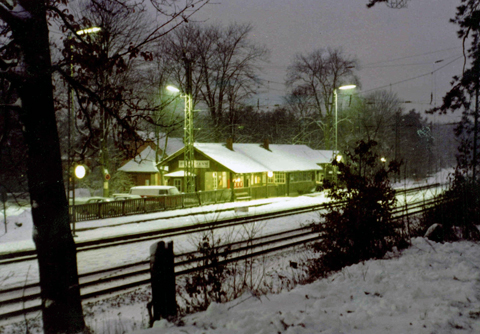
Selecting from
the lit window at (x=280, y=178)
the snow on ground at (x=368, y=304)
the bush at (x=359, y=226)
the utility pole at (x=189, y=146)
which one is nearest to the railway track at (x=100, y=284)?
the snow on ground at (x=368, y=304)

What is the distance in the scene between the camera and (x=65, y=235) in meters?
5.03

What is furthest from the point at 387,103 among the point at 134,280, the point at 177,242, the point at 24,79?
the point at 24,79

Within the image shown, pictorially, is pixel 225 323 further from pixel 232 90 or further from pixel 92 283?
pixel 232 90

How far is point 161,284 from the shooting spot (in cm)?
476

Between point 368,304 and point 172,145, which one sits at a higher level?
point 172,145

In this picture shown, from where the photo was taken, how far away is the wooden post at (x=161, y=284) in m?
4.76

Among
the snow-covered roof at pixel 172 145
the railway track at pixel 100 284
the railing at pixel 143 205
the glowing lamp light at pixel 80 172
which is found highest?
the snow-covered roof at pixel 172 145

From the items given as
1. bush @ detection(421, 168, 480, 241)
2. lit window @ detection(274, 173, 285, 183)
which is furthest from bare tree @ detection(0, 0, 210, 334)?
lit window @ detection(274, 173, 285, 183)

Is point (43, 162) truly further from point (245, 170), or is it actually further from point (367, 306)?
point (245, 170)

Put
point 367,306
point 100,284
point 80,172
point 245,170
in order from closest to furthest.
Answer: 1. point 367,306
2. point 100,284
3. point 80,172
4. point 245,170

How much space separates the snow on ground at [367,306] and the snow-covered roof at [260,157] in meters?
22.0

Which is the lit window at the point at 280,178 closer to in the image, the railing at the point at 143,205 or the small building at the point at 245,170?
the small building at the point at 245,170

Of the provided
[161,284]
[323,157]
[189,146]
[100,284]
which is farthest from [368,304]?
[323,157]

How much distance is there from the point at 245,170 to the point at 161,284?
2433 cm
